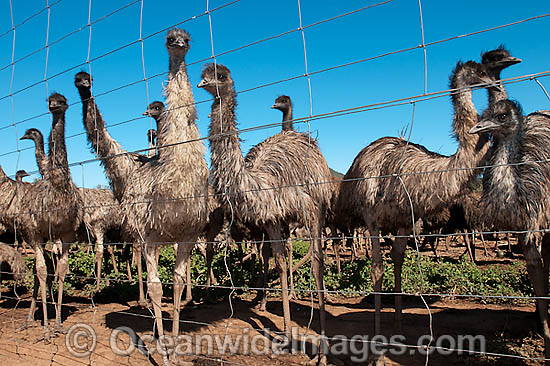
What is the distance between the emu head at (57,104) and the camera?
6059 mm

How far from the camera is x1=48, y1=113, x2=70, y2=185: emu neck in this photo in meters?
5.93

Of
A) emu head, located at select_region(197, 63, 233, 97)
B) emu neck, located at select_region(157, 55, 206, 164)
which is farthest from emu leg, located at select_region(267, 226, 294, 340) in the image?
emu head, located at select_region(197, 63, 233, 97)

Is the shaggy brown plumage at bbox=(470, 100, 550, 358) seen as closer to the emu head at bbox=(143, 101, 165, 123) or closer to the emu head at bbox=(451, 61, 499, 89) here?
the emu head at bbox=(451, 61, 499, 89)

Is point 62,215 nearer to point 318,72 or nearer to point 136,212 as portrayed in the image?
point 136,212

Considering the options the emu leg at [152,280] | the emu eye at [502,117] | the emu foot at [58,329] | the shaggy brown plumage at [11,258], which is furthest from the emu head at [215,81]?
the shaggy brown plumage at [11,258]

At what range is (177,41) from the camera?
4609 mm

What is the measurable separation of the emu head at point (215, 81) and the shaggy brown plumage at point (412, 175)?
5.18 ft

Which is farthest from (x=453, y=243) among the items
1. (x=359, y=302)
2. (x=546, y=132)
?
(x=546, y=132)

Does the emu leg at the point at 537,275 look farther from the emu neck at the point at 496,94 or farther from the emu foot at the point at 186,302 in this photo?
the emu foot at the point at 186,302

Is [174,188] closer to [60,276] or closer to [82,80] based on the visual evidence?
[82,80]

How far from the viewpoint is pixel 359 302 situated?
8.05m

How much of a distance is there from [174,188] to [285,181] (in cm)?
133

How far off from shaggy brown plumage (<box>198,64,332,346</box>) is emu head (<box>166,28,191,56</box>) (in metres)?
0.33

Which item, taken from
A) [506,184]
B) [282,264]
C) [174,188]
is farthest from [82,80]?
[506,184]
